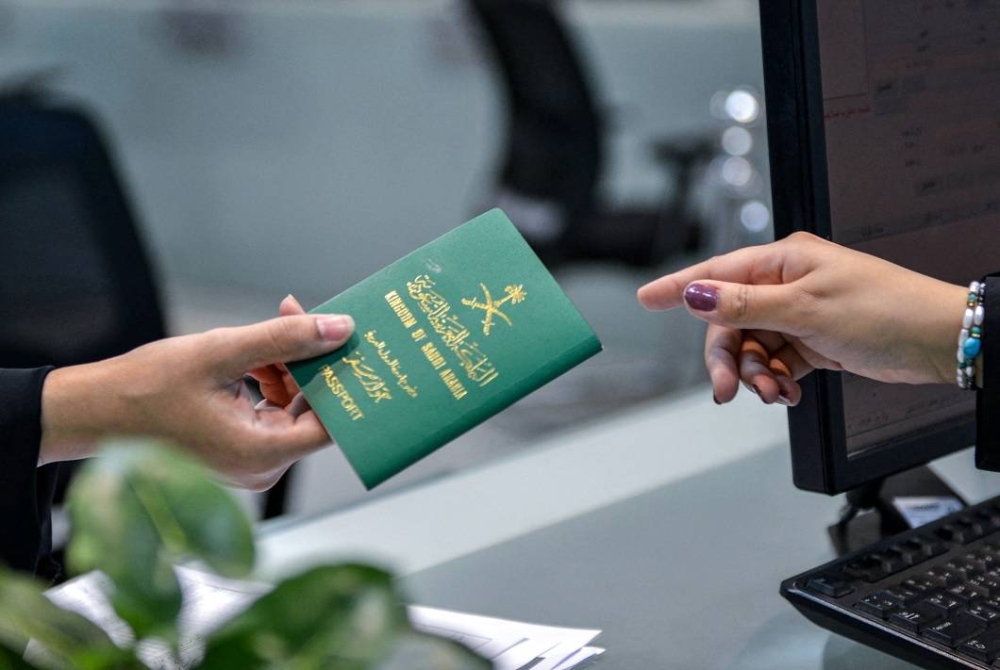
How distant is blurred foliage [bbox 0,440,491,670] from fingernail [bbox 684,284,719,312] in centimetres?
37

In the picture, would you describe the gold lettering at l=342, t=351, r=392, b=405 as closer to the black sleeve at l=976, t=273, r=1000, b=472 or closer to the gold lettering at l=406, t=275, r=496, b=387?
the gold lettering at l=406, t=275, r=496, b=387

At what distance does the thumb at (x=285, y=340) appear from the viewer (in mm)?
589

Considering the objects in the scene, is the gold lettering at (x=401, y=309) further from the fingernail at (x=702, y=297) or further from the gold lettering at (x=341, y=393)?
the fingernail at (x=702, y=297)

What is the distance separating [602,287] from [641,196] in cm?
30

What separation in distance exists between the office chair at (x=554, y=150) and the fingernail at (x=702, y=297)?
82.2 inches

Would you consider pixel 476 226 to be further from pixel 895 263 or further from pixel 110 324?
pixel 110 324

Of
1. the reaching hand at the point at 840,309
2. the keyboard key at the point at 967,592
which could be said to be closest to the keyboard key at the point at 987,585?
the keyboard key at the point at 967,592

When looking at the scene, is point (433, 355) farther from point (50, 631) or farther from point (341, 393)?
point (50, 631)

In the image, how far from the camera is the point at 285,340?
59 cm

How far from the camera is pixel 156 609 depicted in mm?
311

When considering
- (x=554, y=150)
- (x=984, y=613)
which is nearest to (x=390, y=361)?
(x=984, y=613)

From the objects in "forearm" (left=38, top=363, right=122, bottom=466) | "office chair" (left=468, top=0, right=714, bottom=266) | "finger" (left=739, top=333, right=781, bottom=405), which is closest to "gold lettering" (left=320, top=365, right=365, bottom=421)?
"forearm" (left=38, top=363, right=122, bottom=466)

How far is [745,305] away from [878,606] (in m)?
0.17

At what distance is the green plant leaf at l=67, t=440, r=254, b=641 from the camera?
311 mm
